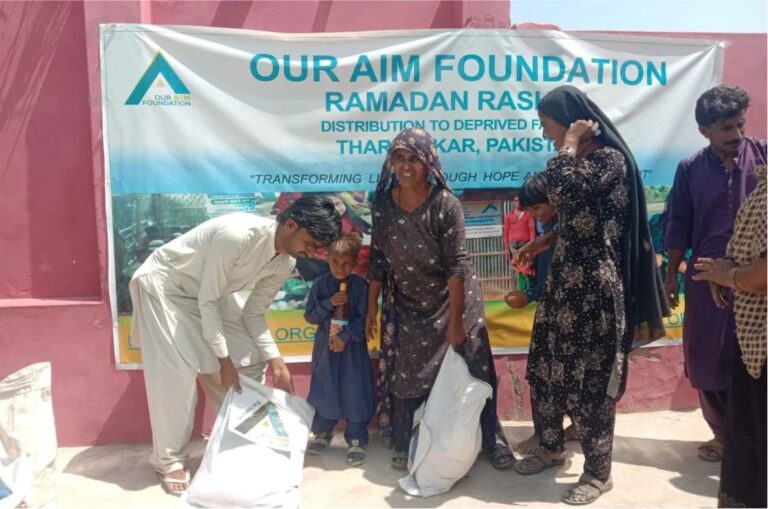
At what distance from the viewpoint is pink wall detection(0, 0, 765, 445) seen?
3.51 meters

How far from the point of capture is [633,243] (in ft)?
9.30

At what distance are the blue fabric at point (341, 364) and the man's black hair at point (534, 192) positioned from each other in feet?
3.13

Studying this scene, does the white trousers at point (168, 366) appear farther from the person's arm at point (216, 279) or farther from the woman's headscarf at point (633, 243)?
the woman's headscarf at point (633, 243)

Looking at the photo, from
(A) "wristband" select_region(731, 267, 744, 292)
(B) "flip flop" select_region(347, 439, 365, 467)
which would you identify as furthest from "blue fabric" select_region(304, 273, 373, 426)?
(A) "wristband" select_region(731, 267, 744, 292)

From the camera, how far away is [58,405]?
143 inches

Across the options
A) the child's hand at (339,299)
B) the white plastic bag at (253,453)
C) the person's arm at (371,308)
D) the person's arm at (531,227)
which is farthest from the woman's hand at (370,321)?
the person's arm at (531,227)

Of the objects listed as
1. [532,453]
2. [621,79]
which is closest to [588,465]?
[532,453]

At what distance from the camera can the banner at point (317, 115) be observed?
3.53 metres

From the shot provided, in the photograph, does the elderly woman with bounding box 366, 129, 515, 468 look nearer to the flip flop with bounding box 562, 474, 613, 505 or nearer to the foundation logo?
the flip flop with bounding box 562, 474, 613, 505

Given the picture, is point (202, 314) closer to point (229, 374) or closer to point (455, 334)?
point (229, 374)

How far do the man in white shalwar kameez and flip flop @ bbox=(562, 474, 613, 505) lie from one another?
1398 mm

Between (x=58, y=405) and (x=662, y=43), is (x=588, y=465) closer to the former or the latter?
(x=662, y=43)

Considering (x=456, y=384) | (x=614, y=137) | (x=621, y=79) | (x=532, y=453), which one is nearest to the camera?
(x=614, y=137)

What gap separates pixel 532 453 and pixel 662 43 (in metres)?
2.54
